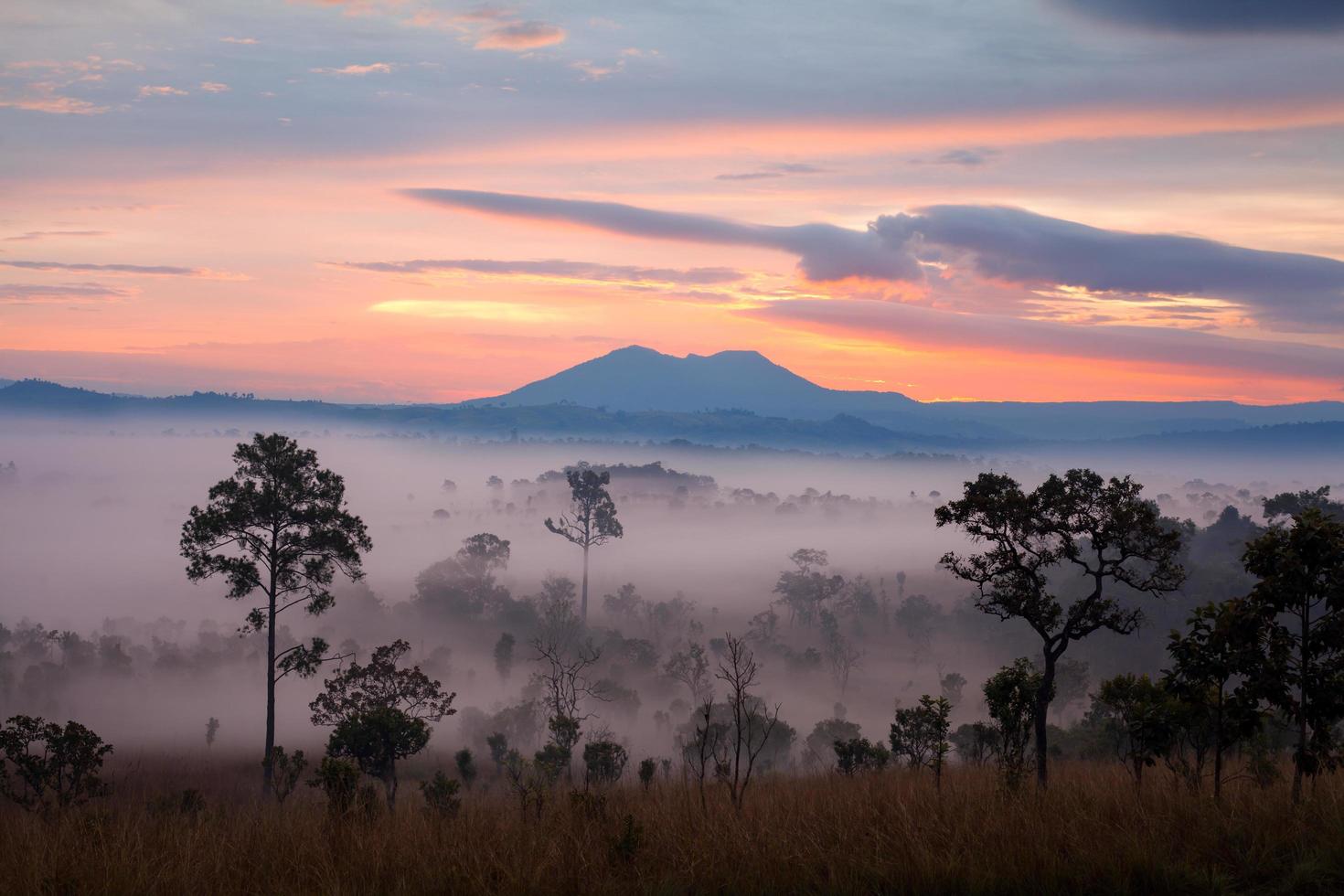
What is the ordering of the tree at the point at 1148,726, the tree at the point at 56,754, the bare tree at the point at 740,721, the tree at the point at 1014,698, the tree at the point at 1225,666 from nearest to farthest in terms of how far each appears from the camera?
the bare tree at the point at 740,721, the tree at the point at 1225,666, the tree at the point at 1148,726, the tree at the point at 1014,698, the tree at the point at 56,754

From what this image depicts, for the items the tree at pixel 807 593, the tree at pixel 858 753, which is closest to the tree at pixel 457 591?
the tree at pixel 807 593

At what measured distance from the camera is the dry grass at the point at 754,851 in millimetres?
8422

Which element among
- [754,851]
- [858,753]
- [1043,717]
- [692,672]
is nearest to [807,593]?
[692,672]

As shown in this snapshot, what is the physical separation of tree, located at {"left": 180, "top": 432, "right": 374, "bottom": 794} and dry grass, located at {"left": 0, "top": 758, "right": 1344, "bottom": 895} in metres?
24.5

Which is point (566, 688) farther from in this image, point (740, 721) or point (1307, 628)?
point (1307, 628)

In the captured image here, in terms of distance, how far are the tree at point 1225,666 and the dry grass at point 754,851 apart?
0.94 metres

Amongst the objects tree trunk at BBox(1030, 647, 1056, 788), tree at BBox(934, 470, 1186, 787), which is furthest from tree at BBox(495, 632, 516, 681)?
tree at BBox(934, 470, 1186, 787)

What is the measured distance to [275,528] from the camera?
35.0 m

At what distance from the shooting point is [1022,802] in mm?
10523


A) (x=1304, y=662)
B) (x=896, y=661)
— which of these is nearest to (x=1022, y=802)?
(x=1304, y=662)

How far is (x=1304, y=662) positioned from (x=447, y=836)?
1045cm

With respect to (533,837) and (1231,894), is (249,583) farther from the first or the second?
(1231,894)

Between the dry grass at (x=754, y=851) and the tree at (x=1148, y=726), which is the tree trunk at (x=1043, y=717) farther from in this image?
the dry grass at (x=754, y=851)

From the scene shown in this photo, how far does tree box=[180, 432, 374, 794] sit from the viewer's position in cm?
3378
